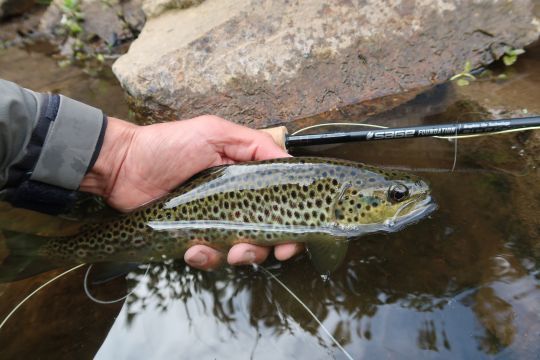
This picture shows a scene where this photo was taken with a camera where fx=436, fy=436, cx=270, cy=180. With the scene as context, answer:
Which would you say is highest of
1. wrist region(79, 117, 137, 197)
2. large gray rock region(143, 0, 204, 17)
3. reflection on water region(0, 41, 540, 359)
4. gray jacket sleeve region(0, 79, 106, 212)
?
large gray rock region(143, 0, 204, 17)

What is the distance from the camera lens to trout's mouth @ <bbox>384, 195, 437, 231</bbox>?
286 centimetres

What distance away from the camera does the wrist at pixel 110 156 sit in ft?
10.7

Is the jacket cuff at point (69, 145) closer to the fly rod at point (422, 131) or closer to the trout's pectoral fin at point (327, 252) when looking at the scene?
the fly rod at point (422, 131)

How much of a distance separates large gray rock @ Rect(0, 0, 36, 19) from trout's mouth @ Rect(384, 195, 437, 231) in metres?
8.55

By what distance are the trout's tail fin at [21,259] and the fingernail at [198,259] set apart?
1.01 meters

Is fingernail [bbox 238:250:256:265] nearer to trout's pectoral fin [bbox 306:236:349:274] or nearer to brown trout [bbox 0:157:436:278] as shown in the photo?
brown trout [bbox 0:157:436:278]

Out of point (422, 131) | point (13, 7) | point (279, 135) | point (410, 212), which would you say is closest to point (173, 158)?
point (279, 135)

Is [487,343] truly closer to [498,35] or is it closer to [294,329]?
[294,329]

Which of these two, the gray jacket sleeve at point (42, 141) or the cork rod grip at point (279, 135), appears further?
the cork rod grip at point (279, 135)

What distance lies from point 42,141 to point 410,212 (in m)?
2.48

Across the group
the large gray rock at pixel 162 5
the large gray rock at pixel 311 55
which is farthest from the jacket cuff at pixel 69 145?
the large gray rock at pixel 162 5

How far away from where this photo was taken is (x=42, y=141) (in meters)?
2.87

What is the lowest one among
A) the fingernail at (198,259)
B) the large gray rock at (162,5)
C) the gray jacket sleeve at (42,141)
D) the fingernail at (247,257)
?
the fingernail at (247,257)

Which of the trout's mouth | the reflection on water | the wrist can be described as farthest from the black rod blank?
the wrist
